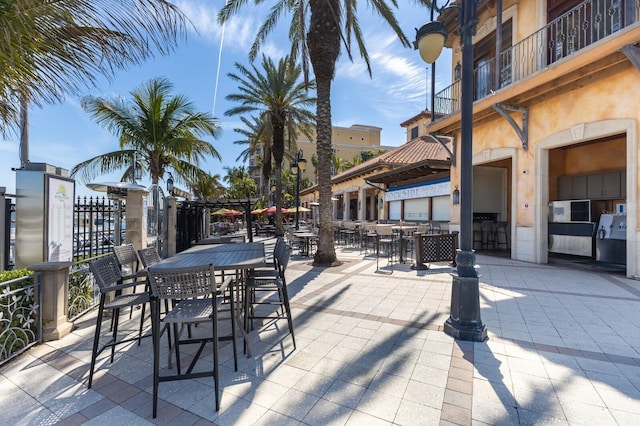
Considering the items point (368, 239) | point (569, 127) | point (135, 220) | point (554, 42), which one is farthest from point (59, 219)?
point (554, 42)

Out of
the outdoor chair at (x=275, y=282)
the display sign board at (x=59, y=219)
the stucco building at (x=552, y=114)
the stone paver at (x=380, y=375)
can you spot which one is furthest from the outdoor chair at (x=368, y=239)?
the display sign board at (x=59, y=219)

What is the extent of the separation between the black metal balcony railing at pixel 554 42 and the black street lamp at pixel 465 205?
5467 mm

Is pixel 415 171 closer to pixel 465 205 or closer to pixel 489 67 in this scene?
pixel 489 67

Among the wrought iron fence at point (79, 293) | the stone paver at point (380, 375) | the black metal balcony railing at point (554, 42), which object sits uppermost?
the black metal balcony railing at point (554, 42)

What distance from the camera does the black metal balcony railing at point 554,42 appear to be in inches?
285

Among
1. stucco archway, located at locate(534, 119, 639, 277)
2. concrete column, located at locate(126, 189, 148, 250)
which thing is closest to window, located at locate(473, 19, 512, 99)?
stucco archway, located at locate(534, 119, 639, 277)

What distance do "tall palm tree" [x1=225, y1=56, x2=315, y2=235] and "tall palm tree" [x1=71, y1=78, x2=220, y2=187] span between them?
527 centimetres

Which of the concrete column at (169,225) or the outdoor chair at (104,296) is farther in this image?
the concrete column at (169,225)

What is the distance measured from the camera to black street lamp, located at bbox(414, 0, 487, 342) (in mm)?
3771

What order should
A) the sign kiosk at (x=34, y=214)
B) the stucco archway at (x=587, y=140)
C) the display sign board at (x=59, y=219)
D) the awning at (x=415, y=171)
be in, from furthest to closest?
the awning at (x=415, y=171) → the stucco archway at (x=587, y=140) → the display sign board at (x=59, y=219) → the sign kiosk at (x=34, y=214)

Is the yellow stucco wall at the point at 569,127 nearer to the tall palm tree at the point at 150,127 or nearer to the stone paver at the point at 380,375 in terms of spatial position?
the stone paver at the point at 380,375

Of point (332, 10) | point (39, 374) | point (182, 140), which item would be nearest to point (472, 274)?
point (39, 374)

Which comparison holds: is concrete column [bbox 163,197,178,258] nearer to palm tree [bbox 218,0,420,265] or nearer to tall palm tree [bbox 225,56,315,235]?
palm tree [bbox 218,0,420,265]

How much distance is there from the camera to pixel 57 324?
3.88 meters
